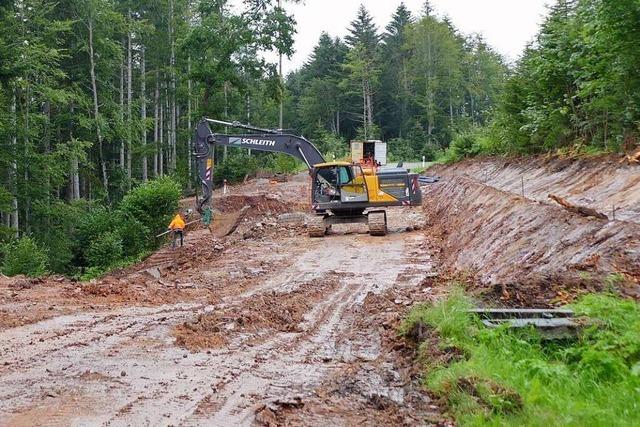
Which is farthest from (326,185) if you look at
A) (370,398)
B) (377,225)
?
(370,398)

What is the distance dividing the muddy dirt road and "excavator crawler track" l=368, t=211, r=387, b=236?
5.77 metres

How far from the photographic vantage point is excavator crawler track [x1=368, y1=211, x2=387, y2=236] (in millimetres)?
18375

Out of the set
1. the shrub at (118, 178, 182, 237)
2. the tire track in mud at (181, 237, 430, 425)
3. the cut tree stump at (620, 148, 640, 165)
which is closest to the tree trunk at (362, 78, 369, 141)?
the shrub at (118, 178, 182, 237)

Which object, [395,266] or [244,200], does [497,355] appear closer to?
[395,266]

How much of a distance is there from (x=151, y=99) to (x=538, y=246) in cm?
3644

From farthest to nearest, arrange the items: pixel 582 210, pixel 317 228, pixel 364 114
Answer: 1. pixel 364 114
2. pixel 317 228
3. pixel 582 210

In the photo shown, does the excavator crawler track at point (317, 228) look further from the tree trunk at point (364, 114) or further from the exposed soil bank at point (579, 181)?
the tree trunk at point (364, 114)

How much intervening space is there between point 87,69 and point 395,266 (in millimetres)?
23288

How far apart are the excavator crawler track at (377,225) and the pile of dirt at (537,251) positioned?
2690 millimetres

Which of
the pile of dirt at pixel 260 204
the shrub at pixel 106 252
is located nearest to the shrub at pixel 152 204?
the shrub at pixel 106 252

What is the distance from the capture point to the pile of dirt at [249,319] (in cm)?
718

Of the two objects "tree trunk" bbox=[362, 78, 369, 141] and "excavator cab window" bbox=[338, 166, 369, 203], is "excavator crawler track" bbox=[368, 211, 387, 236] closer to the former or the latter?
"excavator cab window" bbox=[338, 166, 369, 203]

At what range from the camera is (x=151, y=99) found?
136 feet

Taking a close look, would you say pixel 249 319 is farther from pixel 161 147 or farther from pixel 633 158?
pixel 161 147
